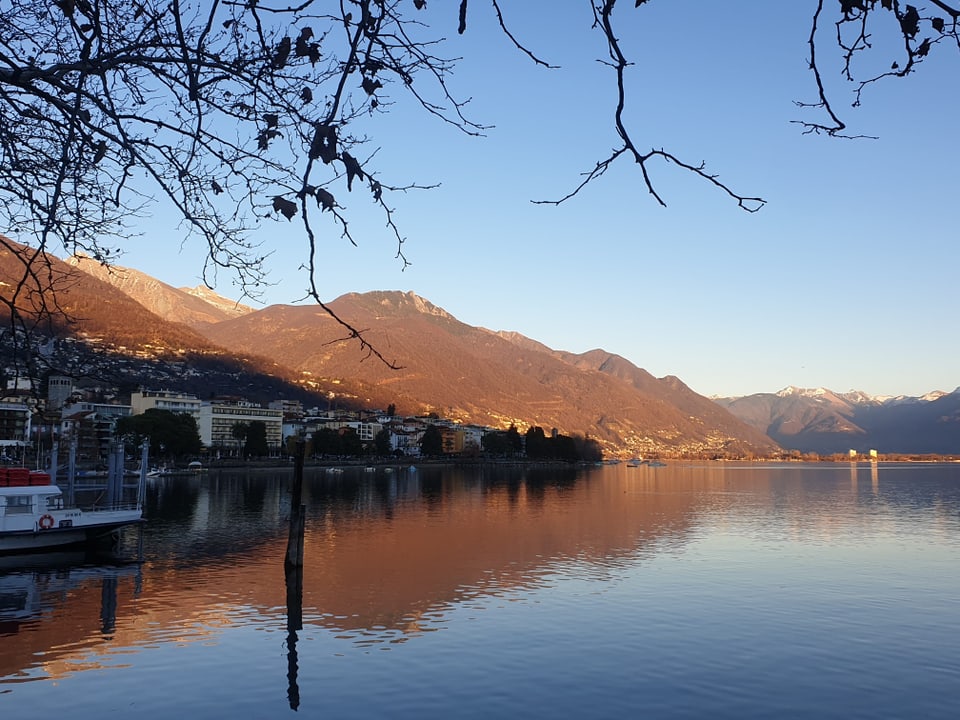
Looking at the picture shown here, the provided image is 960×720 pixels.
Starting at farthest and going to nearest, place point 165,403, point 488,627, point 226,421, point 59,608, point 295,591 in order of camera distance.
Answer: point 226,421 → point 165,403 → point 295,591 → point 59,608 → point 488,627

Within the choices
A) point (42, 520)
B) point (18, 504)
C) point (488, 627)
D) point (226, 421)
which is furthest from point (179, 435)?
point (488, 627)

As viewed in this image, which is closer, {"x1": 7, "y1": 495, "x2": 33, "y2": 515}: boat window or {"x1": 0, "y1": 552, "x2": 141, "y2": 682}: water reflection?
{"x1": 0, "y1": 552, "x2": 141, "y2": 682}: water reflection

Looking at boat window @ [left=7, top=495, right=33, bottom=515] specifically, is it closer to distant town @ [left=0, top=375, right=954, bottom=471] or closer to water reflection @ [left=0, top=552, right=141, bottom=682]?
water reflection @ [left=0, top=552, right=141, bottom=682]

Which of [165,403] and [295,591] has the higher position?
[165,403]

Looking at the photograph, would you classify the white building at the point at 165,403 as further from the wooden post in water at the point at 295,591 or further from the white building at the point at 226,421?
the wooden post in water at the point at 295,591

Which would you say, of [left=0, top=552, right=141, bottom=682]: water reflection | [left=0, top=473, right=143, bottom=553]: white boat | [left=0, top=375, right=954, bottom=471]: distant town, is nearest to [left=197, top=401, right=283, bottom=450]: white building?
[left=0, top=375, right=954, bottom=471]: distant town

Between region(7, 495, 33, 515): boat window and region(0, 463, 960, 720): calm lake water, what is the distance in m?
2.64

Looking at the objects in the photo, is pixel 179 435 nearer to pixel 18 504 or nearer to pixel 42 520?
pixel 18 504

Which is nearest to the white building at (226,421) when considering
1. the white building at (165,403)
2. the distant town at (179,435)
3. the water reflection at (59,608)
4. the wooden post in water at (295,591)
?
the distant town at (179,435)

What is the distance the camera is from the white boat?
3353 cm

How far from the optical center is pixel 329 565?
3394 centimetres

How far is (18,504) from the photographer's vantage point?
34.3 m

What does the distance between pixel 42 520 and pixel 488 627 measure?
2145 cm

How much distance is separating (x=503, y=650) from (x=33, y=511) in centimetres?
2358
